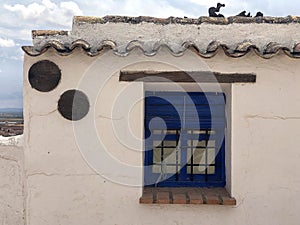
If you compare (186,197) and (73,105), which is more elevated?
(73,105)

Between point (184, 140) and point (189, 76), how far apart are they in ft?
3.07

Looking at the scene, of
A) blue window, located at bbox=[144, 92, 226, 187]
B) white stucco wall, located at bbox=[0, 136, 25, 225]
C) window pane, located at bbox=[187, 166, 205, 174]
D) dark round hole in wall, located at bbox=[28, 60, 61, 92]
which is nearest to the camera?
dark round hole in wall, located at bbox=[28, 60, 61, 92]

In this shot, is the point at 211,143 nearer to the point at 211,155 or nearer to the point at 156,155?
the point at 211,155

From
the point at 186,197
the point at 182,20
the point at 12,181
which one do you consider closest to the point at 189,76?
the point at 182,20

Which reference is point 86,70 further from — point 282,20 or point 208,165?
point 282,20

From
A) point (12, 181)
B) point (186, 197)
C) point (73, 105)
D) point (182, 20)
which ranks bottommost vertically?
point (186, 197)

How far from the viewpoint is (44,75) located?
3738 mm

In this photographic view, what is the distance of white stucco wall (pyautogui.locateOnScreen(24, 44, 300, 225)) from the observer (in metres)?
3.78

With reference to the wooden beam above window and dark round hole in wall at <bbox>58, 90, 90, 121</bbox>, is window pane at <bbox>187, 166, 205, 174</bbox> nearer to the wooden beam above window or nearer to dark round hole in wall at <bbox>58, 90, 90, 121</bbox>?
the wooden beam above window

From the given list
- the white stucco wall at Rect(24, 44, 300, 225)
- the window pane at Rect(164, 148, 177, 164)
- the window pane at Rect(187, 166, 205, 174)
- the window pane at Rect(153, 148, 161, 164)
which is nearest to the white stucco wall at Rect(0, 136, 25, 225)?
the white stucco wall at Rect(24, 44, 300, 225)

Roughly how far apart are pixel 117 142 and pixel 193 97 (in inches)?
42.1

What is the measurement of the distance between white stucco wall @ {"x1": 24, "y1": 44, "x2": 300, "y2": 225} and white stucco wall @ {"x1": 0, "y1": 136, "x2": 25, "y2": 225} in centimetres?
17

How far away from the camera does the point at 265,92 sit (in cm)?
380

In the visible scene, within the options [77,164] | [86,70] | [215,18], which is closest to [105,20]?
[86,70]
